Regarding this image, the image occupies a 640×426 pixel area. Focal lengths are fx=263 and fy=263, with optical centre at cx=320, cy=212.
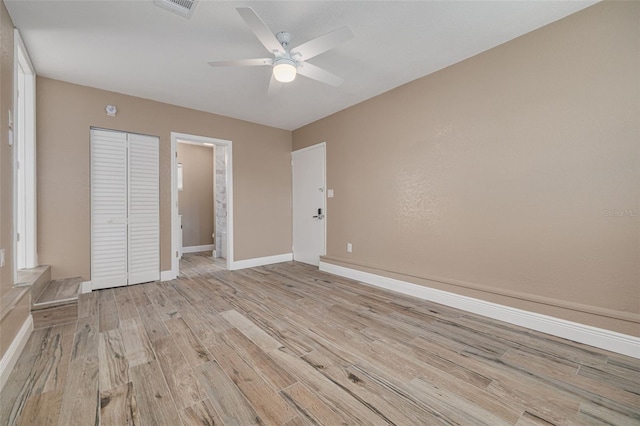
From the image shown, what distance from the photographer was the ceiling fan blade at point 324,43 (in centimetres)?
181

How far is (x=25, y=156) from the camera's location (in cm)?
287

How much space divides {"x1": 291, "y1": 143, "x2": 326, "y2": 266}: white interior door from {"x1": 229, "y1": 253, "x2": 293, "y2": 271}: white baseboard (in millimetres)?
184

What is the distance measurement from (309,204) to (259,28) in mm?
3190

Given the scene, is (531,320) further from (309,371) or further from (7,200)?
(7,200)

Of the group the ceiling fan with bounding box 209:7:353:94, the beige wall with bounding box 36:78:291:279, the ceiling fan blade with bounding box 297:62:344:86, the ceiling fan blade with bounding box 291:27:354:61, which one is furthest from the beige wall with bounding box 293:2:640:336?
the beige wall with bounding box 36:78:291:279

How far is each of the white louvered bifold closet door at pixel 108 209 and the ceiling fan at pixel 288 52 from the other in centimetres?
224

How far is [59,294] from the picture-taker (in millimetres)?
2539

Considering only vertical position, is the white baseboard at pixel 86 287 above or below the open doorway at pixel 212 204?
below

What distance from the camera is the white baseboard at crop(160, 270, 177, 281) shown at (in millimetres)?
3794

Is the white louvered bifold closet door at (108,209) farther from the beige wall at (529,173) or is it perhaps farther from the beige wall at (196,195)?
the beige wall at (529,173)

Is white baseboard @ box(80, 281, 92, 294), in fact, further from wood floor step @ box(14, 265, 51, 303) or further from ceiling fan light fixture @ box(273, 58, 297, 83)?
ceiling fan light fixture @ box(273, 58, 297, 83)

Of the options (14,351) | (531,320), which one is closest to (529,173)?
(531,320)

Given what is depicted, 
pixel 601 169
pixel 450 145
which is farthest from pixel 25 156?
pixel 601 169

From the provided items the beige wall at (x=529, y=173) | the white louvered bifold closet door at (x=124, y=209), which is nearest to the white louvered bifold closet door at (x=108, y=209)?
the white louvered bifold closet door at (x=124, y=209)
